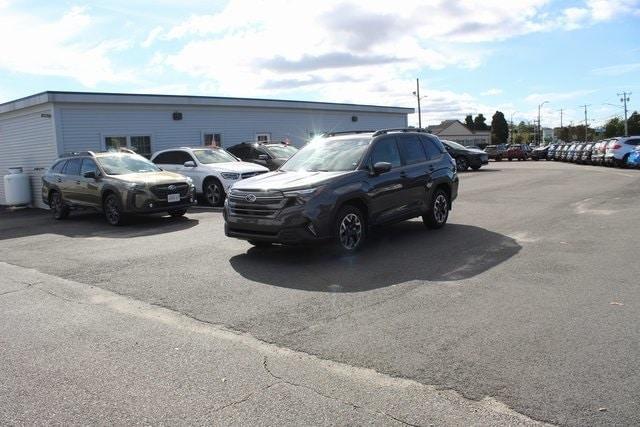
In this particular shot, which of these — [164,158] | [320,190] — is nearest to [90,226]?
[164,158]

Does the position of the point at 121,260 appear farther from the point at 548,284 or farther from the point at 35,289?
the point at 548,284

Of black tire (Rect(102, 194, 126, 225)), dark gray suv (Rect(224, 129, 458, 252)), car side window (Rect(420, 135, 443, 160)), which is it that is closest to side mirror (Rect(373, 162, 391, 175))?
dark gray suv (Rect(224, 129, 458, 252))

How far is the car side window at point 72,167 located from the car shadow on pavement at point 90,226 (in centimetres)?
129

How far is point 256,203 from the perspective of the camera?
7.89m

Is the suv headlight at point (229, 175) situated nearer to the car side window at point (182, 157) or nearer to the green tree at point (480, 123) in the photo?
the car side window at point (182, 157)

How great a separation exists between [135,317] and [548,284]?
4446 mm

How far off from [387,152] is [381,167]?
905 millimetres

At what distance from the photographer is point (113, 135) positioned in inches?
798

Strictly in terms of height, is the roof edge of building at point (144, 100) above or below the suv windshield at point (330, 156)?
above

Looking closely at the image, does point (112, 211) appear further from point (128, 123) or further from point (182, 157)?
point (128, 123)

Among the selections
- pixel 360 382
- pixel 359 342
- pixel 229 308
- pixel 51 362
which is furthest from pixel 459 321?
pixel 51 362

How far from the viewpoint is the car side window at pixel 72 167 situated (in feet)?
47.2

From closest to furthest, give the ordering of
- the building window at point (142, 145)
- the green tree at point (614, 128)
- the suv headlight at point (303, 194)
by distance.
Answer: the suv headlight at point (303, 194) → the building window at point (142, 145) → the green tree at point (614, 128)

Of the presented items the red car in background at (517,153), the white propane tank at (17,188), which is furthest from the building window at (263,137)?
the red car in background at (517,153)
